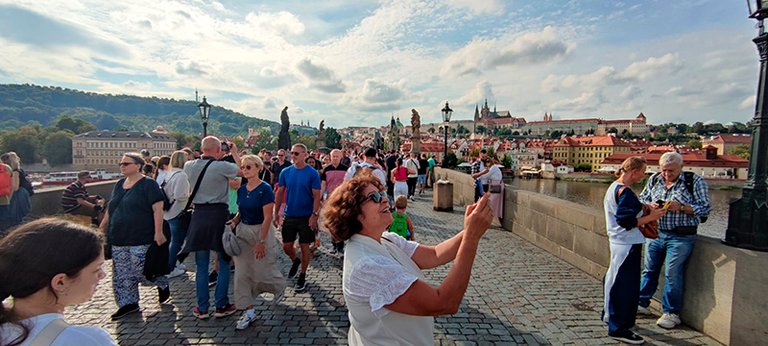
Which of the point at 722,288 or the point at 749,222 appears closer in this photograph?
the point at 749,222

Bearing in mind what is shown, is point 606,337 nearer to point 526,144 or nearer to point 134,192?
point 134,192

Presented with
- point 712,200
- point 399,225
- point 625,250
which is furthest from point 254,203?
point 712,200

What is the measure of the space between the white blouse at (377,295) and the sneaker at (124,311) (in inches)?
143

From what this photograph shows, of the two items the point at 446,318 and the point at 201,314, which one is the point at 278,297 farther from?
the point at 446,318

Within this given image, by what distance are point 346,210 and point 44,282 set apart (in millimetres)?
1105

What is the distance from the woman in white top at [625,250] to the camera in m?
3.53

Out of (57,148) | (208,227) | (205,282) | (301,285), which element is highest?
(208,227)

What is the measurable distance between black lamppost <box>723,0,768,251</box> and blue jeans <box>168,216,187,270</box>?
6127mm

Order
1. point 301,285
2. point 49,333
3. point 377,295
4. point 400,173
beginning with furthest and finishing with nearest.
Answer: point 400,173 < point 301,285 < point 377,295 < point 49,333

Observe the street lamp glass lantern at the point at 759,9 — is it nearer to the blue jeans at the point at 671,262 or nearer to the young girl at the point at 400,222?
the blue jeans at the point at 671,262

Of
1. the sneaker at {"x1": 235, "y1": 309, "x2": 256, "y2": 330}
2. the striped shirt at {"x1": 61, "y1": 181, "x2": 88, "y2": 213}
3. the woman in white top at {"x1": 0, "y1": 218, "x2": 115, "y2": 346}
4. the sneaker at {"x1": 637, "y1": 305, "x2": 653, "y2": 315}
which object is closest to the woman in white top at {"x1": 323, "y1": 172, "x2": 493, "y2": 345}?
the woman in white top at {"x1": 0, "y1": 218, "x2": 115, "y2": 346}

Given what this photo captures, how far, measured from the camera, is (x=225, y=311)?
4.16 m

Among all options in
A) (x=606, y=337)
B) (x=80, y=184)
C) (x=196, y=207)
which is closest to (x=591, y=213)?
(x=606, y=337)

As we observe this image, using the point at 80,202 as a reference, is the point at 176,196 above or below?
above
